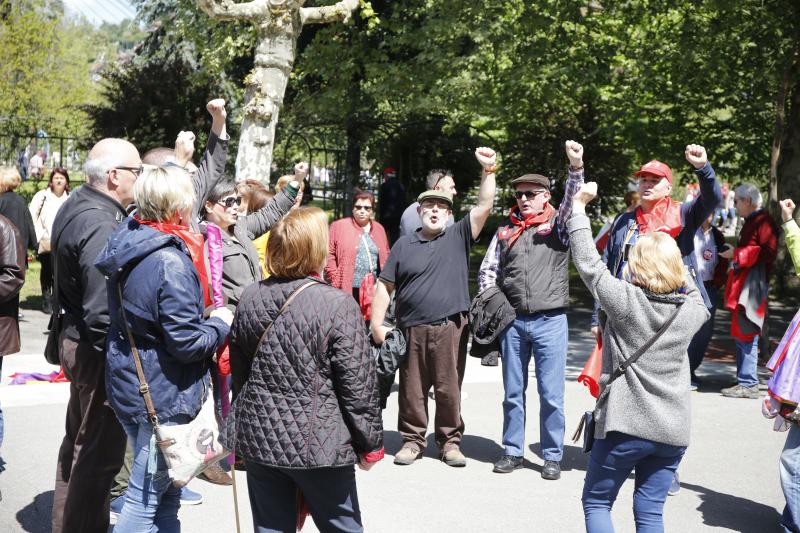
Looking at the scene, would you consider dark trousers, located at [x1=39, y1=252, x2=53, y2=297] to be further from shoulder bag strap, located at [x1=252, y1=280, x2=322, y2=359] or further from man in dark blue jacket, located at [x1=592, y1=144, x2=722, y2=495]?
shoulder bag strap, located at [x1=252, y1=280, x2=322, y2=359]

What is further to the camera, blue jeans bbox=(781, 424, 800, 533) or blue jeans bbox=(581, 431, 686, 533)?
blue jeans bbox=(781, 424, 800, 533)

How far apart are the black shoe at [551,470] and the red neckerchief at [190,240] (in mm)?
3092

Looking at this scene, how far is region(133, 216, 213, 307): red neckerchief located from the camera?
12.5 feet

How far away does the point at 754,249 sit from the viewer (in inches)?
345

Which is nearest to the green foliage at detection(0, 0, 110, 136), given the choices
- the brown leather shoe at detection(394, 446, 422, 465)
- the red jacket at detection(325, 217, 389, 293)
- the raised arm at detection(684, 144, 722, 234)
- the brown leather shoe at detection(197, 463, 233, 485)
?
A: the red jacket at detection(325, 217, 389, 293)

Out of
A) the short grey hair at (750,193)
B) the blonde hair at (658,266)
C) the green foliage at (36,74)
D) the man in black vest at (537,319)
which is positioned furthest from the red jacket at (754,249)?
the green foliage at (36,74)

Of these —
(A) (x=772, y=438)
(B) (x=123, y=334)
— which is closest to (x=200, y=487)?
(B) (x=123, y=334)

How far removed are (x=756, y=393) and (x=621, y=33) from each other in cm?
823

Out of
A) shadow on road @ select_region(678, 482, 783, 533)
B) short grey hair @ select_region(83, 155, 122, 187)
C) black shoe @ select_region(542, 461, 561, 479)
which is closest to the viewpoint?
short grey hair @ select_region(83, 155, 122, 187)

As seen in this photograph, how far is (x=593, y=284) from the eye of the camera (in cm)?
421

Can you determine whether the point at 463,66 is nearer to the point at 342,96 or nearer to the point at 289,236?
the point at 342,96

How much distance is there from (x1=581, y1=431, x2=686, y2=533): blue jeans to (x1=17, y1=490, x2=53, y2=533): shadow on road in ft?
9.76

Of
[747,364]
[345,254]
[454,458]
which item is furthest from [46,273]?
[747,364]

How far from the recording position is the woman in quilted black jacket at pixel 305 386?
3.52 metres
